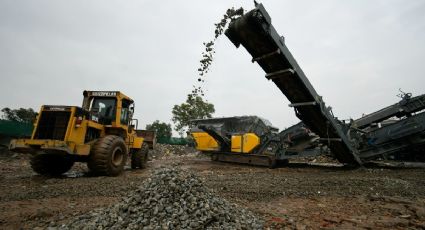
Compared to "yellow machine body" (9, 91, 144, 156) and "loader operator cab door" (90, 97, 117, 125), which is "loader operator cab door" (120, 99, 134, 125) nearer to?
"loader operator cab door" (90, 97, 117, 125)

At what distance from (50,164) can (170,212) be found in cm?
606

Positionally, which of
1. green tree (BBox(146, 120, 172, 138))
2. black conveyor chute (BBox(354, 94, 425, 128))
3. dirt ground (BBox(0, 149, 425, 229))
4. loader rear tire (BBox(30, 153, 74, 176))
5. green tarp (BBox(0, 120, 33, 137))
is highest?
green tree (BBox(146, 120, 172, 138))

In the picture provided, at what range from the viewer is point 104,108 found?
336 inches

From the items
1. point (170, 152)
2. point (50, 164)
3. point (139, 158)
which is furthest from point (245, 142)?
point (170, 152)

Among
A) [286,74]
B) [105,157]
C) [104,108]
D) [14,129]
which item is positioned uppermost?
[286,74]

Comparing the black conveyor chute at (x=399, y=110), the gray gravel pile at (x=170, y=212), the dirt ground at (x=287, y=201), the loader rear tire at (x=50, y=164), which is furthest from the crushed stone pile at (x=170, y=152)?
the gray gravel pile at (x=170, y=212)

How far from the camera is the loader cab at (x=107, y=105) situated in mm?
8375

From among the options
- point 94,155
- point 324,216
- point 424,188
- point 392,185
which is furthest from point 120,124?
point 424,188

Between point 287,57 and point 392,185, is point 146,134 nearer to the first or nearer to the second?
point 287,57

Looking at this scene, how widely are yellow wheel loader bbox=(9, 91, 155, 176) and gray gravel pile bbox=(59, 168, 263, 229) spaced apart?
338 cm

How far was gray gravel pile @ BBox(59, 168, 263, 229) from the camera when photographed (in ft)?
9.76

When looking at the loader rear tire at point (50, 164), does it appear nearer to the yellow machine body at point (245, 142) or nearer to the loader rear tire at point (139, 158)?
the loader rear tire at point (139, 158)

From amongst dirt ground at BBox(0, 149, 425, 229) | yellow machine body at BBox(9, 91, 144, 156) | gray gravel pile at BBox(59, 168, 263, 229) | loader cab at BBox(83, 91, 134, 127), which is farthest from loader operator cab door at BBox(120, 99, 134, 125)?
gray gravel pile at BBox(59, 168, 263, 229)

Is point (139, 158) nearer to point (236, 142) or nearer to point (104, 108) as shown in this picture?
point (104, 108)
